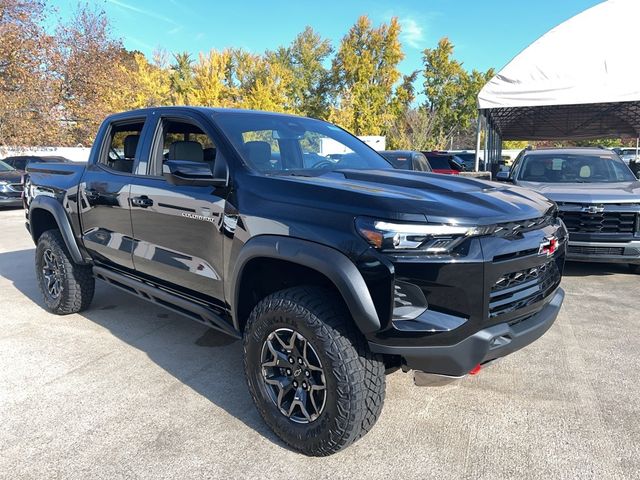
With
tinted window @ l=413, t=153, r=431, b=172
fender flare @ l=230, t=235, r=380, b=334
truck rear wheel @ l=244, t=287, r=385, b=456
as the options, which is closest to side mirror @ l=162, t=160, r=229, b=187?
fender flare @ l=230, t=235, r=380, b=334

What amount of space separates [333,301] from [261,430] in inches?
37.1

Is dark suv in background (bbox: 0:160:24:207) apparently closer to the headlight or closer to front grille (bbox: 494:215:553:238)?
the headlight

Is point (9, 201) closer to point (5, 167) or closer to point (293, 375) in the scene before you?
point (5, 167)

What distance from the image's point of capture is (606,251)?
222 inches

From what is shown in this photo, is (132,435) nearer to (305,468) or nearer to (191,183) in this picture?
(305,468)

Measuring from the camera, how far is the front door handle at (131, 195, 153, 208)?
3.41m

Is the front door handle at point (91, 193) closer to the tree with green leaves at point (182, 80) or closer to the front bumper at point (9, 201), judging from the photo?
the front bumper at point (9, 201)

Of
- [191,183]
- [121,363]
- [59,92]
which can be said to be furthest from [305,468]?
[59,92]

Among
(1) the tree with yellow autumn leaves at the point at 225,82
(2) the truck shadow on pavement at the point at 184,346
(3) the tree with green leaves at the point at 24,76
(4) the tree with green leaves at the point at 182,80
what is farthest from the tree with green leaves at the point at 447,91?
(2) the truck shadow on pavement at the point at 184,346

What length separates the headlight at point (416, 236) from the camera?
217 cm

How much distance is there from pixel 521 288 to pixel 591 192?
427 centimetres

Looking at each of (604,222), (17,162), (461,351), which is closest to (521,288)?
(461,351)

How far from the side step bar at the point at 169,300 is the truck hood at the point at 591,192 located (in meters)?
4.51

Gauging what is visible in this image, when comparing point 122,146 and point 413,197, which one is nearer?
point 413,197
